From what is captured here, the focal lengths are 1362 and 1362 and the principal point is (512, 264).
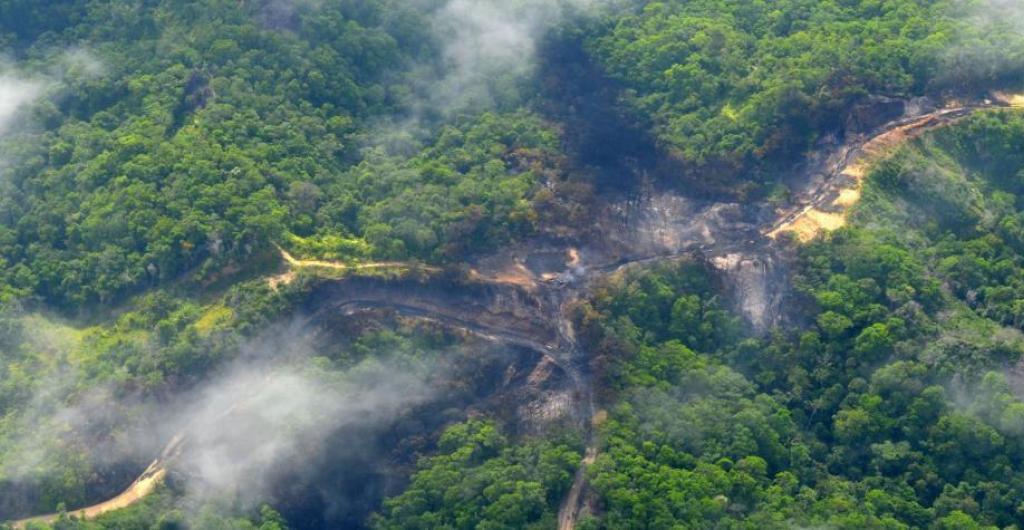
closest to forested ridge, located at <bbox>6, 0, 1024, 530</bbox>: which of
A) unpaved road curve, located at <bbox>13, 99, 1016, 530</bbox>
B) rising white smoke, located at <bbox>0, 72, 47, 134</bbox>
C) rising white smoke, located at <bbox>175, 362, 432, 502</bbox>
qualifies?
rising white smoke, located at <bbox>175, 362, 432, 502</bbox>

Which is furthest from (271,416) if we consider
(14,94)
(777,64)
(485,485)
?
(777,64)

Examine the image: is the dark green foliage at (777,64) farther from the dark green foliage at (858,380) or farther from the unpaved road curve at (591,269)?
the dark green foliage at (858,380)

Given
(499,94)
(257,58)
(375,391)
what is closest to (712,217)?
(499,94)

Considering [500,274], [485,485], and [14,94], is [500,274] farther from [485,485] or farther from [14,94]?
[14,94]

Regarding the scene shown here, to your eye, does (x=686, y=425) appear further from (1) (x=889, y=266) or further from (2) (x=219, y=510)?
(2) (x=219, y=510)

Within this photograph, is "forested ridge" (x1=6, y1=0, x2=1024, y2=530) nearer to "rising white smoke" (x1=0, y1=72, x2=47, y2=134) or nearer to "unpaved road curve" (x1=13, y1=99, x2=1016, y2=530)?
"rising white smoke" (x1=0, y1=72, x2=47, y2=134)

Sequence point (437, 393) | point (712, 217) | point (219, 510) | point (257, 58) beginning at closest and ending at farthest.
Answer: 1. point (219, 510)
2. point (437, 393)
3. point (712, 217)
4. point (257, 58)

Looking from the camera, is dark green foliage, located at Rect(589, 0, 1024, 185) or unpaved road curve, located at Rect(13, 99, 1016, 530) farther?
dark green foliage, located at Rect(589, 0, 1024, 185)
